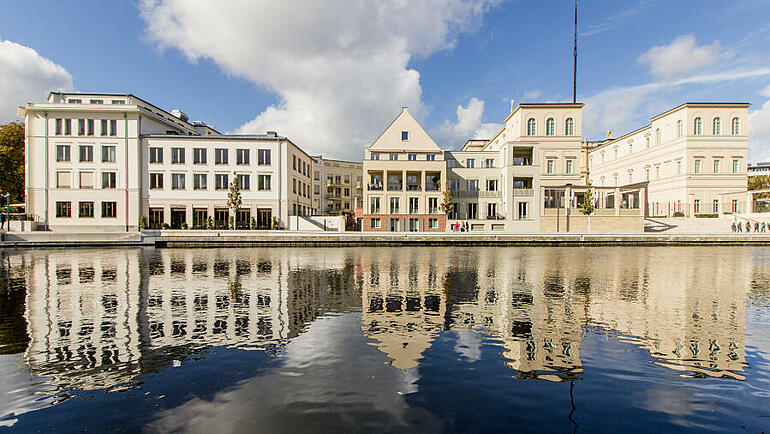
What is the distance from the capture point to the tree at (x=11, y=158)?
54.6m

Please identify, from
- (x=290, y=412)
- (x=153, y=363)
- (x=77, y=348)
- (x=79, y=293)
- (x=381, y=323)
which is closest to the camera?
(x=290, y=412)

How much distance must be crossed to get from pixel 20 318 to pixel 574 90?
8043 cm

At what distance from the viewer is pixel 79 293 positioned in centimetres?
1362

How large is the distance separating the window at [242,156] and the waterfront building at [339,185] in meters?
28.4

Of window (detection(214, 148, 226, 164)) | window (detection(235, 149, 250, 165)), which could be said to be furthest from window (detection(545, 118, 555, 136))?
window (detection(214, 148, 226, 164))

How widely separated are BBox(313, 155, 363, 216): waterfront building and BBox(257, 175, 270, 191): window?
27.7 meters

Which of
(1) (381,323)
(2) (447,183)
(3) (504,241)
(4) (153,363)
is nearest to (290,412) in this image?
(4) (153,363)

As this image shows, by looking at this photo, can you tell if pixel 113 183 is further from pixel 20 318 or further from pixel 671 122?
pixel 671 122

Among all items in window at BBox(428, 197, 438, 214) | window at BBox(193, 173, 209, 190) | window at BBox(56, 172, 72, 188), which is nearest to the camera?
window at BBox(56, 172, 72, 188)

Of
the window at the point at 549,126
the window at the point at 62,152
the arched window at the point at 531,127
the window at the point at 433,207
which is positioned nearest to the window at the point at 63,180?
the window at the point at 62,152

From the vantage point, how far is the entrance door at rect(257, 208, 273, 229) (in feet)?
176

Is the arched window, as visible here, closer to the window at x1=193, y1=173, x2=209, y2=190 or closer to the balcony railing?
the balcony railing

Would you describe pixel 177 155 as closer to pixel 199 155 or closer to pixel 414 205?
pixel 199 155

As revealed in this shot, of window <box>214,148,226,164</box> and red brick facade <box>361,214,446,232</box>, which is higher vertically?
window <box>214,148,226,164</box>
